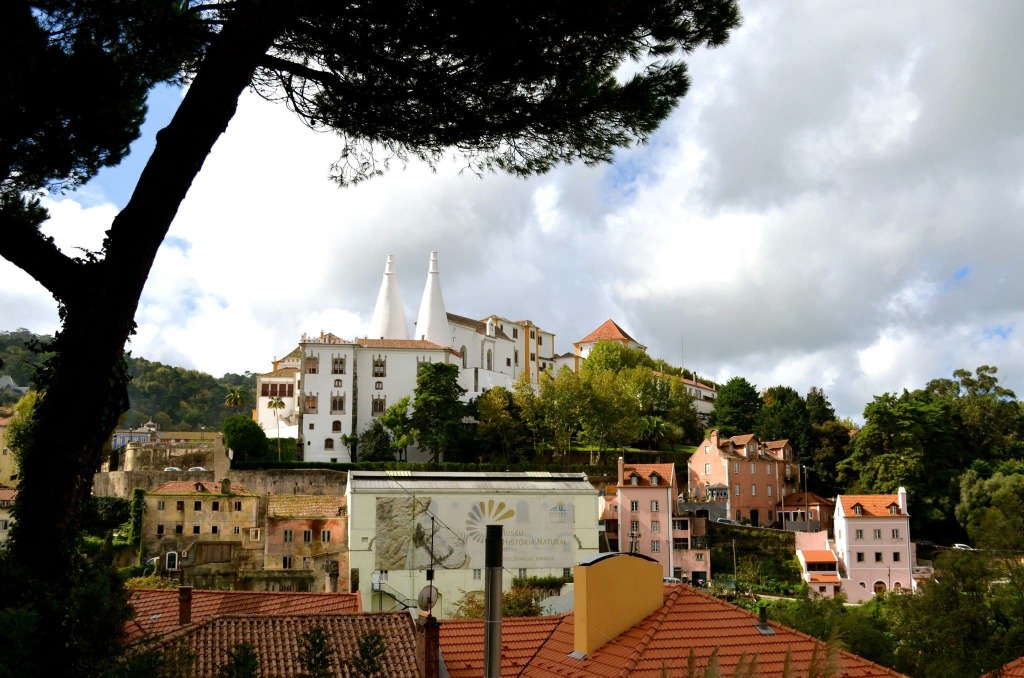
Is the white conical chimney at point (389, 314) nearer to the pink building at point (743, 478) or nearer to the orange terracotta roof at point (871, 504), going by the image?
the pink building at point (743, 478)

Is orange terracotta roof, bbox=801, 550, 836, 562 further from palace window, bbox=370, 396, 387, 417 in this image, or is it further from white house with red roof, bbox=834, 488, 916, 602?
palace window, bbox=370, 396, 387, 417

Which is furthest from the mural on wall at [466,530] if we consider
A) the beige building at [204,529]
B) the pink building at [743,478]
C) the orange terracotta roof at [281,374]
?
the orange terracotta roof at [281,374]

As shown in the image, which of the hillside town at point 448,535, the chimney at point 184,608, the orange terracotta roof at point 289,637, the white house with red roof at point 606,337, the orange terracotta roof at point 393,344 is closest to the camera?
the hillside town at point 448,535

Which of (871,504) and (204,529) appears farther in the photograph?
(871,504)

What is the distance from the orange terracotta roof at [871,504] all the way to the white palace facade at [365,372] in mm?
23211

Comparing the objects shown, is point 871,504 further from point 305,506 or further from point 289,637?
point 289,637

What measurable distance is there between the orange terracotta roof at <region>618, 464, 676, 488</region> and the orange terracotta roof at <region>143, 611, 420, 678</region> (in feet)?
117

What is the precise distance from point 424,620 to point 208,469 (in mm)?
42666

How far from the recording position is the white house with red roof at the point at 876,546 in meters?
47.9

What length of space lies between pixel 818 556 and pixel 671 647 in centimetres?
3998

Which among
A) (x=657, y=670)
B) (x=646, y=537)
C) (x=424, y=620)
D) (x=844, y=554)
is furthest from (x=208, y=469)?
(x=657, y=670)

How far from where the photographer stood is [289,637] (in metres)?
12.8

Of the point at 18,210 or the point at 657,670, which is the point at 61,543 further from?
the point at 657,670

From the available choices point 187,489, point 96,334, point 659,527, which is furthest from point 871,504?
point 96,334
